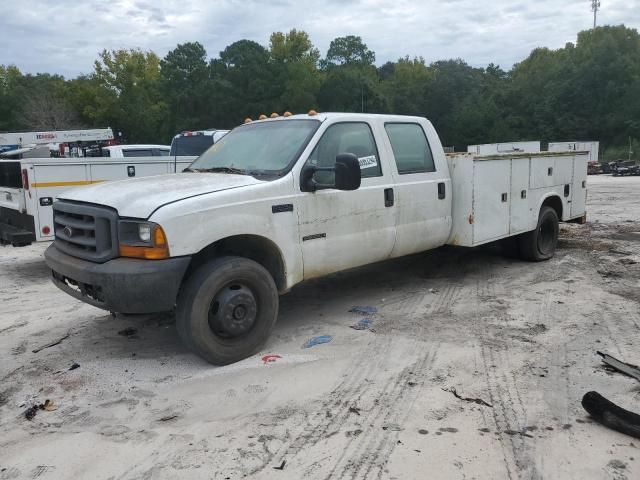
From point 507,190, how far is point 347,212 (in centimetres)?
279

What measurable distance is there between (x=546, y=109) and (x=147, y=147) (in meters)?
63.2

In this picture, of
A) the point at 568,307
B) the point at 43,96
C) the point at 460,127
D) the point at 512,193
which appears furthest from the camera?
the point at 460,127

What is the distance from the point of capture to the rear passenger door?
5.76 m

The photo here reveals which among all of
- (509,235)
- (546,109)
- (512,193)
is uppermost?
(546,109)

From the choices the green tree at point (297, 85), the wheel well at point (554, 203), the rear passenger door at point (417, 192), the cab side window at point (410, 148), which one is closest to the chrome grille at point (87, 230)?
the rear passenger door at point (417, 192)

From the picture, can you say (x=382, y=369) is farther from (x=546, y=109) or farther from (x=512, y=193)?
(x=546, y=109)

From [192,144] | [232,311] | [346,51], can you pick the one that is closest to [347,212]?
[232,311]

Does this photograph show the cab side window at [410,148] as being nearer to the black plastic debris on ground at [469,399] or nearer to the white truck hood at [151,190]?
the white truck hood at [151,190]

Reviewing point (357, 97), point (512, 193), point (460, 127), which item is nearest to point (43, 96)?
point (357, 97)

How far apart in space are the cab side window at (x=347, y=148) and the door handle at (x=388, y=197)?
181 mm

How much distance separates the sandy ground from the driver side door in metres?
0.70

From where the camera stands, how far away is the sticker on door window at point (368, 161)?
5.41 metres

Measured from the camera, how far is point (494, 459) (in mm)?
3037

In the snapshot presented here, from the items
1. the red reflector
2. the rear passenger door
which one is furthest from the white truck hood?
the red reflector
